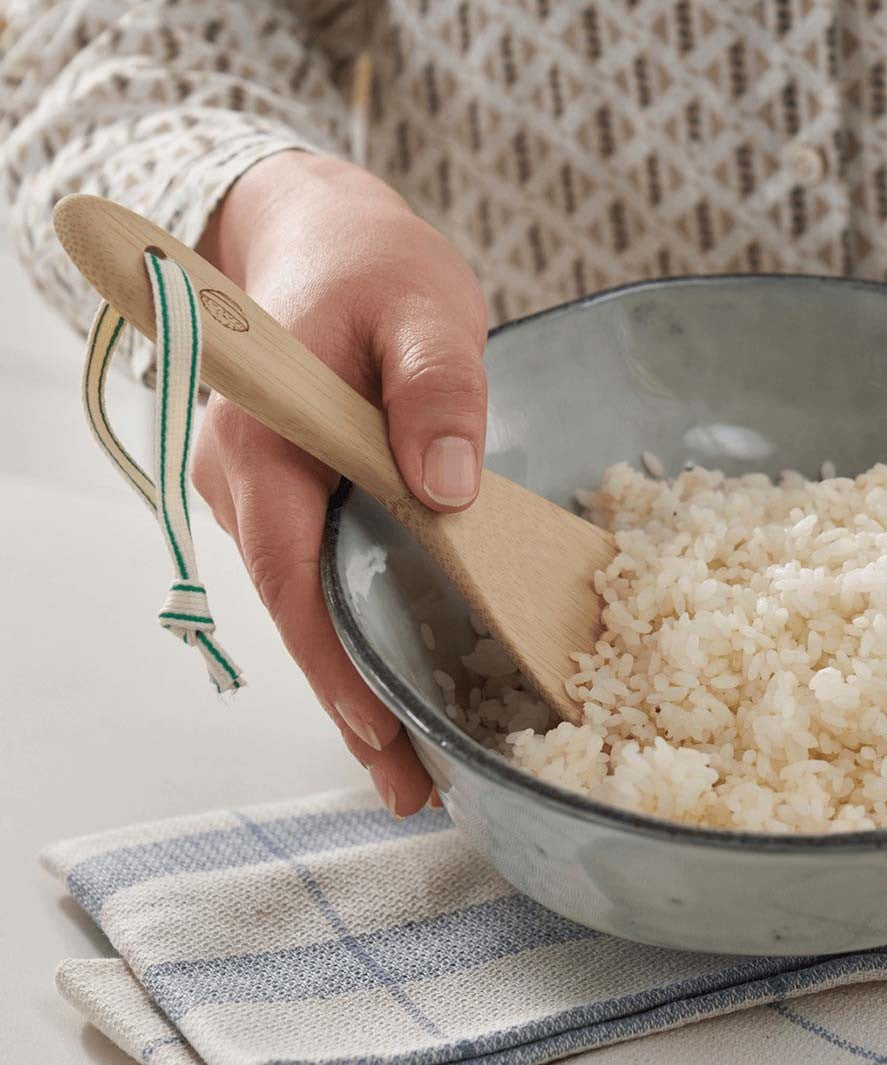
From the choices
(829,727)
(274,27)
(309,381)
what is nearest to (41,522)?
(309,381)

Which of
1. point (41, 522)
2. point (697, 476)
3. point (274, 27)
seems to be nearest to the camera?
point (697, 476)

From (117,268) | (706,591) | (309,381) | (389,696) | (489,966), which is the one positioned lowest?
(489,966)

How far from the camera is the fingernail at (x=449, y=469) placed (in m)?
0.81

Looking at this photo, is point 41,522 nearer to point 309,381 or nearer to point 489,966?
point 309,381

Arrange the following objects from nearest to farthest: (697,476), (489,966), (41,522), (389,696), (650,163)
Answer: (389,696) → (489,966) → (697,476) → (41,522) → (650,163)

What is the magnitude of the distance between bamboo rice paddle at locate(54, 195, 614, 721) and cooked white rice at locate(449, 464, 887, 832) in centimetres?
2

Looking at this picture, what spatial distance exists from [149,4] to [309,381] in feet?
3.17

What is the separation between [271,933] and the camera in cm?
83

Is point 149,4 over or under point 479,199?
over

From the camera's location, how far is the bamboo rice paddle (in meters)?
0.71

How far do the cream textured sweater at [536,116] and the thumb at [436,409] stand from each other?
563mm

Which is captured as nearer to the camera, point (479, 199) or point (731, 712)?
point (731, 712)

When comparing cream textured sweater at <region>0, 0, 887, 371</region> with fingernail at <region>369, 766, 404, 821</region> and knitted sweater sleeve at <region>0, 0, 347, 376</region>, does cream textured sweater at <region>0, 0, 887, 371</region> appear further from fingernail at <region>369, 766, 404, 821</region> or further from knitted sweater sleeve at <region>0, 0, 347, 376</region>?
fingernail at <region>369, 766, 404, 821</region>

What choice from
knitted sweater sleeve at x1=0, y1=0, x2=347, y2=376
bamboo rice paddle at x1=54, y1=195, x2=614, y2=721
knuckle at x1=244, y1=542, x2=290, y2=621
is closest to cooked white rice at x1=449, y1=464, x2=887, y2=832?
bamboo rice paddle at x1=54, y1=195, x2=614, y2=721
